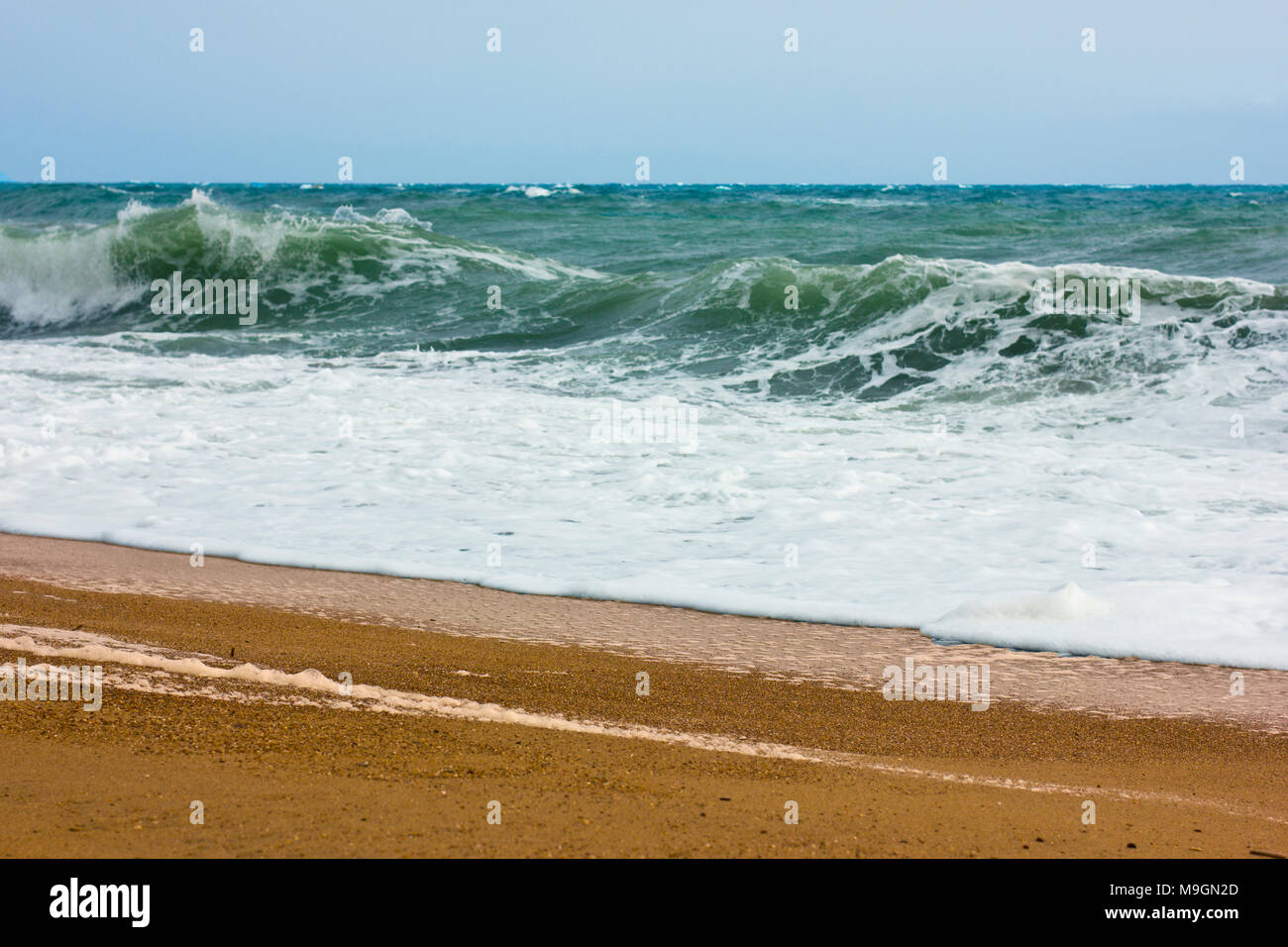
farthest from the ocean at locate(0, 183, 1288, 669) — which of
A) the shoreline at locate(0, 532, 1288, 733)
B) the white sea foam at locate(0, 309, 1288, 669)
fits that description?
the shoreline at locate(0, 532, 1288, 733)

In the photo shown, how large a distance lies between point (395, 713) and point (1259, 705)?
272 cm

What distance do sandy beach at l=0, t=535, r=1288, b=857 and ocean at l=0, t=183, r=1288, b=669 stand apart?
1.60ft

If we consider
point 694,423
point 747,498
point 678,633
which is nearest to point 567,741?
point 678,633

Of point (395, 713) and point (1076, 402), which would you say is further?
point (1076, 402)

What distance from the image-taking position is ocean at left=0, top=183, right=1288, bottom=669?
15.4 ft

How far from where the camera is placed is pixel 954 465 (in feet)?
21.6

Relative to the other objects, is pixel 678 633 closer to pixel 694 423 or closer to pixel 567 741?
pixel 567 741

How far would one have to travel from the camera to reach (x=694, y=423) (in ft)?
26.1

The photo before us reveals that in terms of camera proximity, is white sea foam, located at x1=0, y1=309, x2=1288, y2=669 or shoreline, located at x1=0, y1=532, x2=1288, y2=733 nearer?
shoreline, located at x1=0, y1=532, x2=1288, y2=733

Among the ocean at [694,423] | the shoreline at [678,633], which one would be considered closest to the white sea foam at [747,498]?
the ocean at [694,423]

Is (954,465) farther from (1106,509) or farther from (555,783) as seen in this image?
(555,783)

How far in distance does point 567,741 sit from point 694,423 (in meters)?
A: 5.41

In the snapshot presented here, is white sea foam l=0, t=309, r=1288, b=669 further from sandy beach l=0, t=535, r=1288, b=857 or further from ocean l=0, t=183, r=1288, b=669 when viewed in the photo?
sandy beach l=0, t=535, r=1288, b=857
